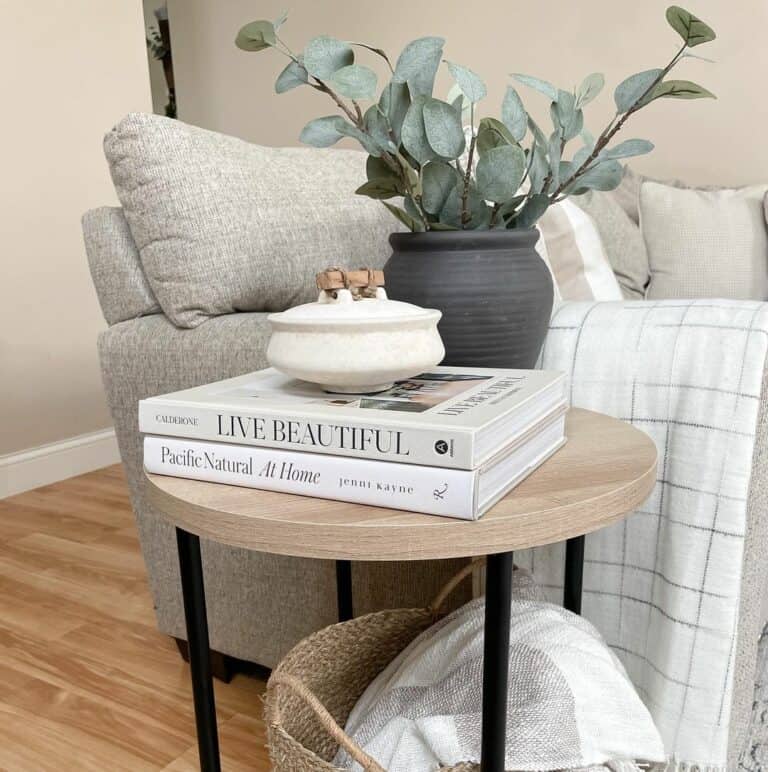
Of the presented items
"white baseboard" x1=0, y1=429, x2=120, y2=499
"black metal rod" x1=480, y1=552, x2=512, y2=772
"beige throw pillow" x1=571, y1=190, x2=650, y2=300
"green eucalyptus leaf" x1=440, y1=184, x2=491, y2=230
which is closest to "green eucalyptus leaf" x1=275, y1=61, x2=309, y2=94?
"green eucalyptus leaf" x1=440, y1=184, x2=491, y2=230

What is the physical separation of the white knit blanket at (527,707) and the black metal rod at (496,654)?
69mm

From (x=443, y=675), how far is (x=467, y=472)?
0.31m

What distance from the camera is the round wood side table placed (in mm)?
566

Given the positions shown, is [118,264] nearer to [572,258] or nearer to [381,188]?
[381,188]

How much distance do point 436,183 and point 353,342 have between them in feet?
0.84

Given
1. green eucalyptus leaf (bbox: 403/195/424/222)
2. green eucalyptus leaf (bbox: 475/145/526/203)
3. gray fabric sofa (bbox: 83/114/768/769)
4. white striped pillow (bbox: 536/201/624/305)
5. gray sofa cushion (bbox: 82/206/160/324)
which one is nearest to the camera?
green eucalyptus leaf (bbox: 475/145/526/203)

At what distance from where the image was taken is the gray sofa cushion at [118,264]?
1.24m

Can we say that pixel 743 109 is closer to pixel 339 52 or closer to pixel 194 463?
pixel 339 52

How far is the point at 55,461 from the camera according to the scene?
251cm

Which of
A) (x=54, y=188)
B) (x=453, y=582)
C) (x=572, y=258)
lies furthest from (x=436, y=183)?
(x=54, y=188)

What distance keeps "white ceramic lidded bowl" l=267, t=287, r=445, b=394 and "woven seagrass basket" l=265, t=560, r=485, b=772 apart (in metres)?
0.30

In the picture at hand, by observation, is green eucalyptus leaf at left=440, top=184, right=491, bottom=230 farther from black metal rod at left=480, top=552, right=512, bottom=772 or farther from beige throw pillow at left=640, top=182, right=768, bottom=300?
beige throw pillow at left=640, top=182, right=768, bottom=300

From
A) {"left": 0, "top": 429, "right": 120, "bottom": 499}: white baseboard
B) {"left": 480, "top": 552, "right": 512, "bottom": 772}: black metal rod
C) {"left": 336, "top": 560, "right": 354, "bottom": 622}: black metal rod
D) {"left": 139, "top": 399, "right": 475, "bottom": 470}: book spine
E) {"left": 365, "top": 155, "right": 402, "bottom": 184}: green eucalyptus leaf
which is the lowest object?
{"left": 0, "top": 429, "right": 120, "bottom": 499}: white baseboard

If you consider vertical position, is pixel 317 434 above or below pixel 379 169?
below
